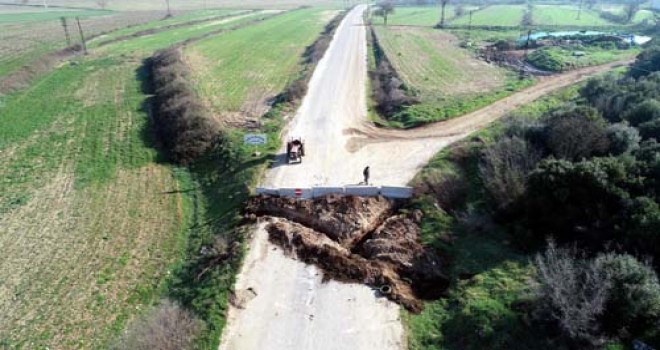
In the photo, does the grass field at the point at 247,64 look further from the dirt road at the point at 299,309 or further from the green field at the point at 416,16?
the green field at the point at 416,16

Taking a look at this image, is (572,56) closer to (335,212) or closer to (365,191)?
(365,191)

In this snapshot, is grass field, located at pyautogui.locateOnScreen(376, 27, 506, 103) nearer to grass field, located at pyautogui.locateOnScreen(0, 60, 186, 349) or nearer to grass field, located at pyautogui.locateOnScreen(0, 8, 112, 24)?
grass field, located at pyautogui.locateOnScreen(0, 60, 186, 349)

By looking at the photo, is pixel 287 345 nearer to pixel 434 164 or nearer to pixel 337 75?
pixel 434 164

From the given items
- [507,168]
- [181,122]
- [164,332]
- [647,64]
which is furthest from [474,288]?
[647,64]

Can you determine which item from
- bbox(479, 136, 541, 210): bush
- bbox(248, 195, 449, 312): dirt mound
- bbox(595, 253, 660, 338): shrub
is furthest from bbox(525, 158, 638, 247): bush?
bbox(248, 195, 449, 312): dirt mound

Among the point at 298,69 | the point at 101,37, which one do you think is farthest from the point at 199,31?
the point at 298,69

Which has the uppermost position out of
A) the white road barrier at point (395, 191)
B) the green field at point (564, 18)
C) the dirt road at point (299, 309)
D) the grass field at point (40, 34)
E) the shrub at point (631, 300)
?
the grass field at point (40, 34)

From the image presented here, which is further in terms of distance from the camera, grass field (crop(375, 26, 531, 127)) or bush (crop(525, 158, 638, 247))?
grass field (crop(375, 26, 531, 127))

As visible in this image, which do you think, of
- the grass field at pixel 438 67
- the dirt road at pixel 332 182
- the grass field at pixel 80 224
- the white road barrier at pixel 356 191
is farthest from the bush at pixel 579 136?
the grass field at pixel 80 224
